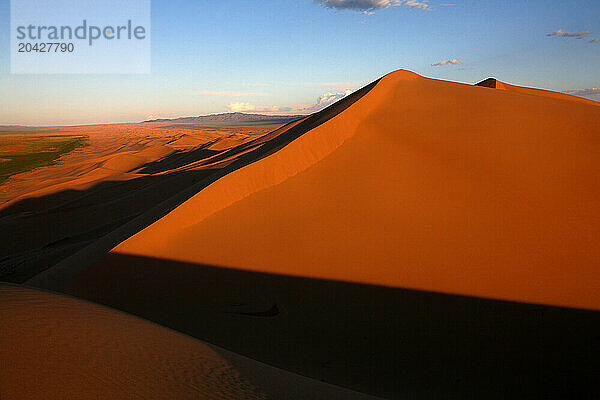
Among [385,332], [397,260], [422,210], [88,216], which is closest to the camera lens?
[385,332]

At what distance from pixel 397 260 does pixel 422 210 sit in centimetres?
117

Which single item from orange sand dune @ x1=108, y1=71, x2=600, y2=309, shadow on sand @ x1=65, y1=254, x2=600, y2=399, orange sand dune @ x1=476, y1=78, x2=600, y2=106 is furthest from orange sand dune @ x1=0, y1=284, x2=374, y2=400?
orange sand dune @ x1=476, y1=78, x2=600, y2=106

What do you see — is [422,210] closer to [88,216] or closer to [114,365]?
[114,365]

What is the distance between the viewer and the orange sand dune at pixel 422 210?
4348mm

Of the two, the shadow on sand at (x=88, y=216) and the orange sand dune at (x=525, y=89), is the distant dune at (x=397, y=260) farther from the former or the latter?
the orange sand dune at (x=525, y=89)

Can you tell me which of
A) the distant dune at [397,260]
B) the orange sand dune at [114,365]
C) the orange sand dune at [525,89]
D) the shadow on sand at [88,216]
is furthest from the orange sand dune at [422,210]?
the orange sand dune at [525,89]

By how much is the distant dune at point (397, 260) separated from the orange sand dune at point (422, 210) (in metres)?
0.03

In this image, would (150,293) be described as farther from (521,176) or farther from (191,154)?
(191,154)

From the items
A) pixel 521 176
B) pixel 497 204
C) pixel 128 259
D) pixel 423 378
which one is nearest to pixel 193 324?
pixel 128 259

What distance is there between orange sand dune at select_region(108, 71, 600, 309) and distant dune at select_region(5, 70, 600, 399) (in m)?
0.03

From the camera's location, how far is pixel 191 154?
32.8m

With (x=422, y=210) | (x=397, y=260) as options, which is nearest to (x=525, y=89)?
(x=422, y=210)

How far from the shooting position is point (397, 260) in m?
4.63

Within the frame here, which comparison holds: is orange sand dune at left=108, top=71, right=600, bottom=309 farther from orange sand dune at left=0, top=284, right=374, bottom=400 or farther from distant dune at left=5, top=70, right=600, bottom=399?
orange sand dune at left=0, top=284, right=374, bottom=400
